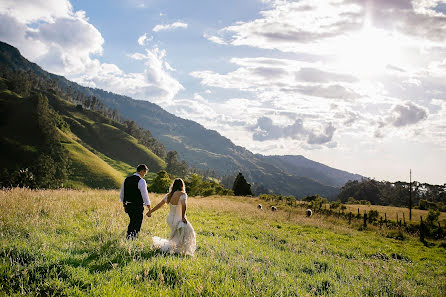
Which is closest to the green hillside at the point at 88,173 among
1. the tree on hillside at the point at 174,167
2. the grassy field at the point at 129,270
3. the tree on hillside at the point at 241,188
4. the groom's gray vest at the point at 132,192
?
the tree on hillside at the point at 241,188

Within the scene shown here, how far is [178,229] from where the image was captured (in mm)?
8945

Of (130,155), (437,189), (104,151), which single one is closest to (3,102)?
(104,151)

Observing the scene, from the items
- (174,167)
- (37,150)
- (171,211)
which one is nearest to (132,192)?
(171,211)

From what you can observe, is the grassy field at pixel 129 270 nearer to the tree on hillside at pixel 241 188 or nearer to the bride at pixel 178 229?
the bride at pixel 178 229

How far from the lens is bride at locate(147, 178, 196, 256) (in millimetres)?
8438

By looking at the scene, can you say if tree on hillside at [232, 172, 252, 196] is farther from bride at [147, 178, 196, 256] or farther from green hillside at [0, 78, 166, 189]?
bride at [147, 178, 196, 256]

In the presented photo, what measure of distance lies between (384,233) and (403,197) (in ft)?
424

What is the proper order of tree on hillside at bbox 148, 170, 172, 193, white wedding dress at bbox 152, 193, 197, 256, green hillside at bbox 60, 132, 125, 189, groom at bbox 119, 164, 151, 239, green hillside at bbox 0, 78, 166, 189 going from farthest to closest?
1. green hillside at bbox 60, 132, 125, 189
2. green hillside at bbox 0, 78, 166, 189
3. tree on hillside at bbox 148, 170, 172, 193
4. groom at bbox 119, 164, 151, 239
5. white wedding dress at bbox 152, 193, 197, 256

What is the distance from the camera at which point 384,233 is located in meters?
25.7

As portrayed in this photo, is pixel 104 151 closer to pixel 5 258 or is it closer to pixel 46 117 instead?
pixel 46 117

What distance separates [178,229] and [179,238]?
295mm

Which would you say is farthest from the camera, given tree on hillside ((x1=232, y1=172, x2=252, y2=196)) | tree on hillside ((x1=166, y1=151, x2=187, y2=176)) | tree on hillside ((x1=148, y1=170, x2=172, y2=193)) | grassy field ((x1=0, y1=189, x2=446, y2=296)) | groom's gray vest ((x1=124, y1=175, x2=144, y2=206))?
tree on hillside ((x1=166, y1=151, x2=187, y2=176))

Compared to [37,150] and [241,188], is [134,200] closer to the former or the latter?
[241,188]

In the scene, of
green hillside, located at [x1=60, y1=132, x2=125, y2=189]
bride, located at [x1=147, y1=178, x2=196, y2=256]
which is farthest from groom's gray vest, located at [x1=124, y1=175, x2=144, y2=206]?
green hillside, located at [x1=60, y1=132, x2=125, y2=189]
